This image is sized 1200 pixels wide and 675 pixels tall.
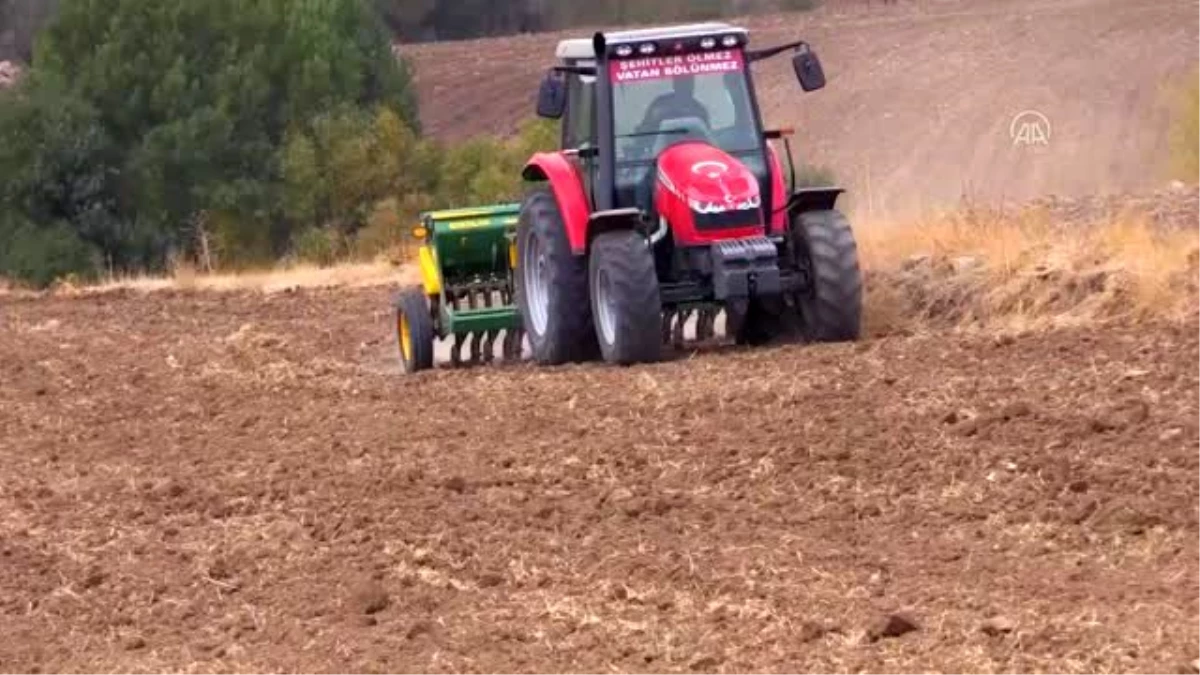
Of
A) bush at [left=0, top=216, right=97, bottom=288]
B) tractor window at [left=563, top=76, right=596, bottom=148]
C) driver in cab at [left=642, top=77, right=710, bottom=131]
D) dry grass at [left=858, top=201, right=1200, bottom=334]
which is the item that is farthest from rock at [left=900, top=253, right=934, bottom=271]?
bush at [left=0, top=216, right=97, bottom=288]

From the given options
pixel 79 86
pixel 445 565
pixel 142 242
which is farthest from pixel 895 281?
pixel 79 86

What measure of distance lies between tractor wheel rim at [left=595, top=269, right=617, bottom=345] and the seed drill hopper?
1.55 metres

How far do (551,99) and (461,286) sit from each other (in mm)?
2038

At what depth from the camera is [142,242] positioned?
3906 cm

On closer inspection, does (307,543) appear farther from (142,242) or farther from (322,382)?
(142,242)

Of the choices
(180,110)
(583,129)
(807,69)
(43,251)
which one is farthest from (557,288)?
(180,110)

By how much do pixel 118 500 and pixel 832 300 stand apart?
4513 mm

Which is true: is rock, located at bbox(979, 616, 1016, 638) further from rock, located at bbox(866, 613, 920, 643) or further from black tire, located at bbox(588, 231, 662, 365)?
black tire, located at bbox(588, 231, 662, 365)

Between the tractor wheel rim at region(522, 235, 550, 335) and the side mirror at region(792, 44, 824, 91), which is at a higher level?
the side mirror at region(792, 44, 824, 91)

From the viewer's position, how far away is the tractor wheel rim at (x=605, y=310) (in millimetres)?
12852

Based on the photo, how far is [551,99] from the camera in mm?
13406

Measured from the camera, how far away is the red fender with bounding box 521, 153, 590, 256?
13352 millimetres
